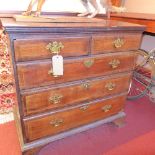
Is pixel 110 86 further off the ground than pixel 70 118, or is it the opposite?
pixel 110 86

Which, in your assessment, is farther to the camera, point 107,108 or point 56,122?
point 107,108

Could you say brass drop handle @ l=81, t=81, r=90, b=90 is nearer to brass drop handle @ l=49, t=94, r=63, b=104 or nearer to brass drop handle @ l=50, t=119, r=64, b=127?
brass drop handle @ l=49, t=94, r=63, b=104

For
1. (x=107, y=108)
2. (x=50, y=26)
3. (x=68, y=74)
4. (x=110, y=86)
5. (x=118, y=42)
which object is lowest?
(x=107, y=108)

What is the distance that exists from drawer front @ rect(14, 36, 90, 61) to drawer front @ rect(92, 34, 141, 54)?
7 cm

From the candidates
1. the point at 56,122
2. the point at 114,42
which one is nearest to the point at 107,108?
the point at 56,122

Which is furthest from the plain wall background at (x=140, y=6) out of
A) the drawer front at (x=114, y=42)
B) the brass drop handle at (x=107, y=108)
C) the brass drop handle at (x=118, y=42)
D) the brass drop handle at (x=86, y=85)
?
the brass drop handle at (x=86, y=85)

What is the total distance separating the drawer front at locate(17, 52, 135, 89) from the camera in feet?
3.06

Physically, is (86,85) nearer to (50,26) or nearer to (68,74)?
(68,74)

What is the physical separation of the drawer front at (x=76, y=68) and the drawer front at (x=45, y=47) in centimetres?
4

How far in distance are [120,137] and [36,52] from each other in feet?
3.39

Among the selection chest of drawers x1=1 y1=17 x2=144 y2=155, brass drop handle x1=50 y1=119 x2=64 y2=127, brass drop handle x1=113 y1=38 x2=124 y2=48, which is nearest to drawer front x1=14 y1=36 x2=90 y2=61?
chest of drawers x1=1 y1=17 x2=144 y2=155

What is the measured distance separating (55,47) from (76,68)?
21cm

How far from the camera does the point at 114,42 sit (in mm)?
1139

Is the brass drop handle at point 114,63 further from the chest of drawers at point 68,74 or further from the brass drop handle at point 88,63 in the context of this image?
the brass drop handle at point 88,63
